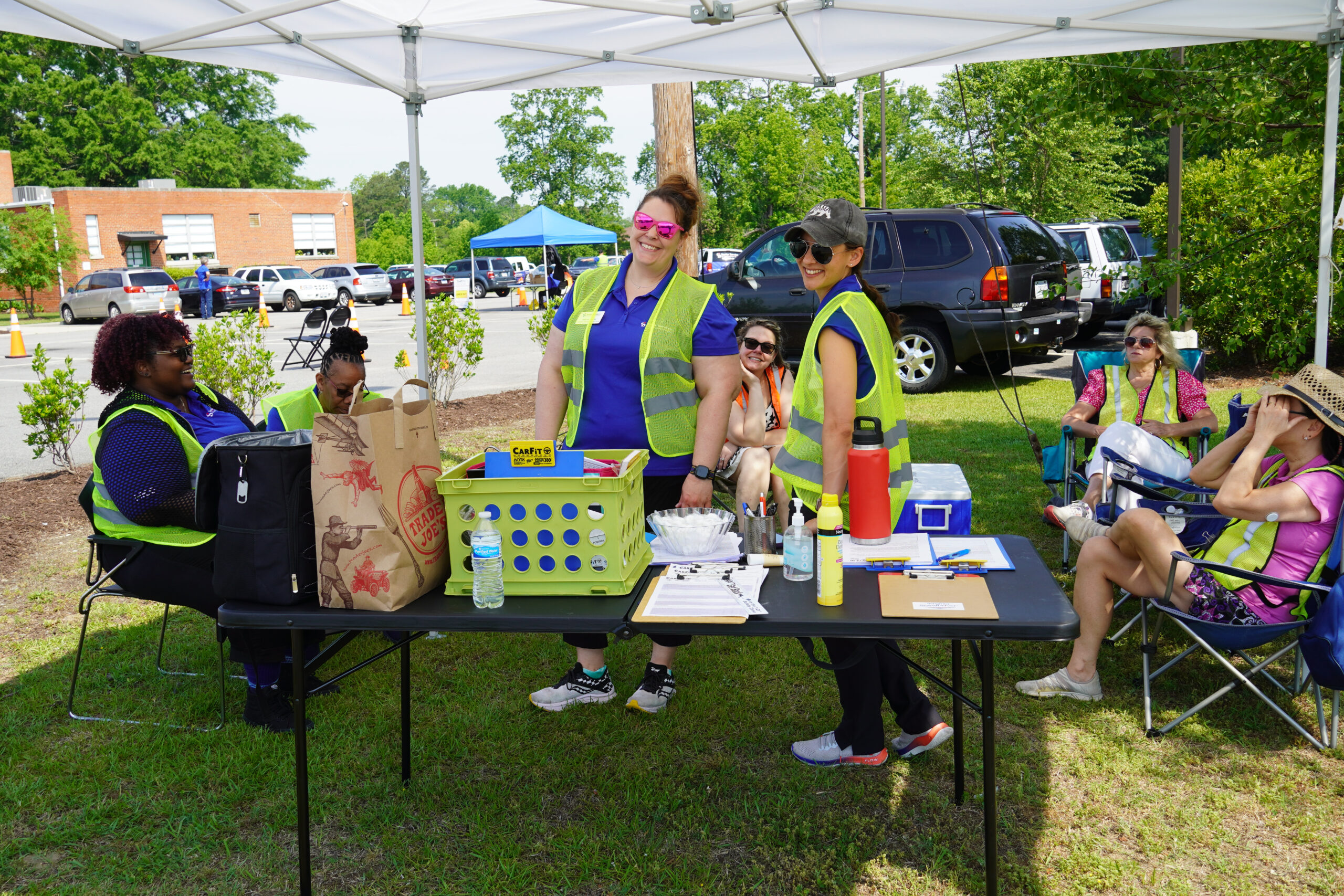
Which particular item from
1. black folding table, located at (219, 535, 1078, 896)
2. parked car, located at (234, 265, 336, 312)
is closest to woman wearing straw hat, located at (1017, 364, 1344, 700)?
black folding table, located at (219, 535, 1078, 896)

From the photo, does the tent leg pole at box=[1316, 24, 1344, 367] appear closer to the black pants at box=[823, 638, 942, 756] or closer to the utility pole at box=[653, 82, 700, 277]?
the black pants at box=[823, 638, 942, 756]

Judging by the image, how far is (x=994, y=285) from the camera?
1003 cm

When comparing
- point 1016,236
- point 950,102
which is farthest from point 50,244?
point 1016,236

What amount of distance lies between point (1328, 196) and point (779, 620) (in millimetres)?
3138

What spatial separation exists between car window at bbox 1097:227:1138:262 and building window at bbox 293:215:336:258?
41955 mm

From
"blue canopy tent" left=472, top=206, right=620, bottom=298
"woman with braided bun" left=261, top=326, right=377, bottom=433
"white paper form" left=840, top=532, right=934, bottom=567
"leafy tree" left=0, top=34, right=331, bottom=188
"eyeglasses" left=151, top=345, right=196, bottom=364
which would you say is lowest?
"white paper form" left=840, top=532, right=934, bottom=567

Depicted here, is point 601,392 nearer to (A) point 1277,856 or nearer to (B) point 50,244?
(A) point 1277,856

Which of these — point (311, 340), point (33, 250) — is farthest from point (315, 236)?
point (311, 340)

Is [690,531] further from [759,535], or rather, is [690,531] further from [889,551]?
[889,551]

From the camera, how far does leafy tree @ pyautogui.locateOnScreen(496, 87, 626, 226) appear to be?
171ft

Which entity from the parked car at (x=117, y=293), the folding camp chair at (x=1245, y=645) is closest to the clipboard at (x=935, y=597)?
the folding camp chair at (x=1245, y=645)

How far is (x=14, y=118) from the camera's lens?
4666 cm

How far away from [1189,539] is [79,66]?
57045mm

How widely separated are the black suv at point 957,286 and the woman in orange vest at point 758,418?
4855 mm
